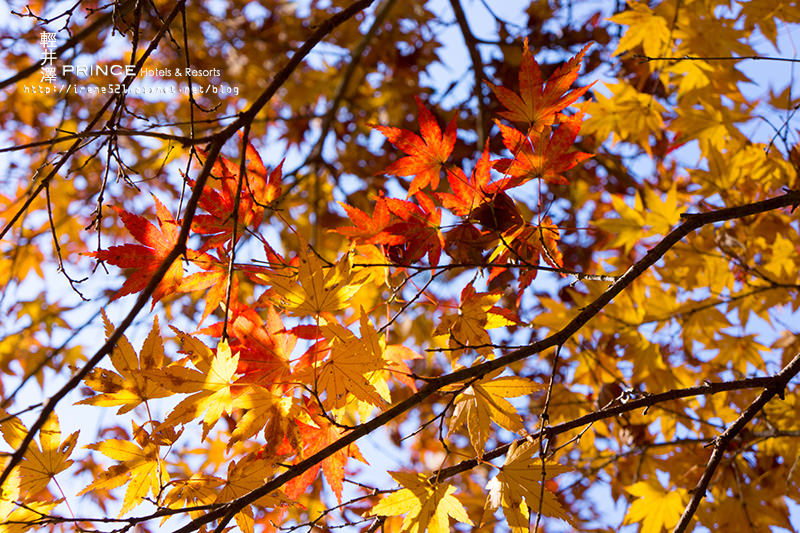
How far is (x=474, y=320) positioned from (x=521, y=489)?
290 mm

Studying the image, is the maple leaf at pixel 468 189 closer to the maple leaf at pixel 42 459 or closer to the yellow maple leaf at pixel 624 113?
the maple leaf at pixel 42 459

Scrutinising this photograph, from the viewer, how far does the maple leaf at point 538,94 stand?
947 mm

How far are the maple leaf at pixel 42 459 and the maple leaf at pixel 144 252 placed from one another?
0.26m

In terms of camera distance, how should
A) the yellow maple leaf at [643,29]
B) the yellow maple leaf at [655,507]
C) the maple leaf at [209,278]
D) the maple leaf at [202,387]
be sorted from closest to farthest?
the maple leaf at [202,387], the maple leaf at [209,278], the yellow maple leaf at [655,507], the yellow maple leaf at [643,29]

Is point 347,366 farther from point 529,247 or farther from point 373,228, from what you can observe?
point 529,247

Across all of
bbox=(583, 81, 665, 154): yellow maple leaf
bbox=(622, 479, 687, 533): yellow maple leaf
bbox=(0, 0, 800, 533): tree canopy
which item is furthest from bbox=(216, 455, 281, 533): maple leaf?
bbox=(583, 81, 665, 154): yellow maple leaf

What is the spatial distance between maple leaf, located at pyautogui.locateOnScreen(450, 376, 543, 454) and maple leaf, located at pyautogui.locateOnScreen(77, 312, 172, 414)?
0.50 m

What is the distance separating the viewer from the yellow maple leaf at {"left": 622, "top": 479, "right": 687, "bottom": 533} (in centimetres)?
149

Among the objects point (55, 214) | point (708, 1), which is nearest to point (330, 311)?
point (708, 1)

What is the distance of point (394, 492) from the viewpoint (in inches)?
36.2

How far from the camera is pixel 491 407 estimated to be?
3.12 feet

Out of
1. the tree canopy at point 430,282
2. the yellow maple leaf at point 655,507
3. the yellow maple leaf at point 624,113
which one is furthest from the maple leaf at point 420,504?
the yellow maple leaf at point 624,113

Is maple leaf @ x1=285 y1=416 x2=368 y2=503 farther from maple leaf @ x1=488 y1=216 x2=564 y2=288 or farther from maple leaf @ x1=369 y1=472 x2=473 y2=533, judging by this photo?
maple leaf @ x1=488 y1=216 x2=564 y2=288

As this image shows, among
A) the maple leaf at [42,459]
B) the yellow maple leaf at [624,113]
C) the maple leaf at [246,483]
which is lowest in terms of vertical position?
the maple leaf at [246,483]
